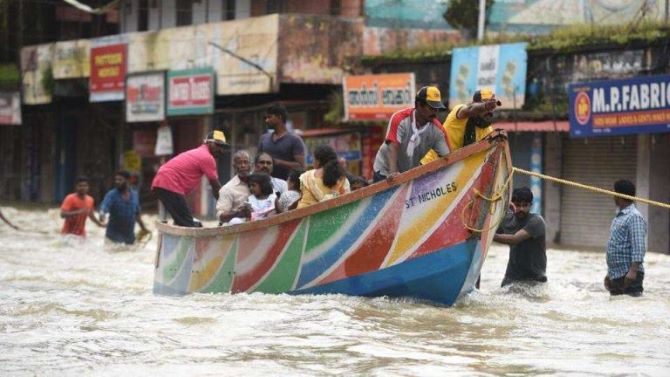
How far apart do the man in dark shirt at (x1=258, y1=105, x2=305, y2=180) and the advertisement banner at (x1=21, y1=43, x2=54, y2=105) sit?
2294 cm

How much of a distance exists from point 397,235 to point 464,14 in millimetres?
17684

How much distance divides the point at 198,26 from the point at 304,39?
11.3 ft

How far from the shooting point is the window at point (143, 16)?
111ft

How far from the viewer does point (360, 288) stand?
37.0ft

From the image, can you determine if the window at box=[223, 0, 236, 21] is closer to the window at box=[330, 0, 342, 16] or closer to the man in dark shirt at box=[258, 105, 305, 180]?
the window at box=[330, 0, 342, 16]

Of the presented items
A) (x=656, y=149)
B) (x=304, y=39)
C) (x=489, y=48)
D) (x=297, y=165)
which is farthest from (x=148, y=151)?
(x=297, y=165)

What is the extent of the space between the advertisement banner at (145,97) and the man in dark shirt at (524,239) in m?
19.7

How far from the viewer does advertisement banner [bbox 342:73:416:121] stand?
977 inches

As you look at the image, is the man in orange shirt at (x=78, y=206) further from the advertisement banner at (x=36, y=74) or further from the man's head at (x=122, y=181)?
the advertisement banner at (x=36, y=74)

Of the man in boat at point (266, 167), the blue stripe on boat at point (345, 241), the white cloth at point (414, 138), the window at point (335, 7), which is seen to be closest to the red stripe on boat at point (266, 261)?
the blue stripe on boat at point (345, 241)

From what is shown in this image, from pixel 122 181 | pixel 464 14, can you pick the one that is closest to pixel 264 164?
pixel 122 181

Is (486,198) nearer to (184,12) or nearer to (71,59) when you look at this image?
(184,12)

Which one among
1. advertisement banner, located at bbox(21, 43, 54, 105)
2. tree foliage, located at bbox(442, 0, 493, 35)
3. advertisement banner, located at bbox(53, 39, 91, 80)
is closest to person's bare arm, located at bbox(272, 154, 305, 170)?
tree foliage, located at bbox(442, 0, 493, 35)

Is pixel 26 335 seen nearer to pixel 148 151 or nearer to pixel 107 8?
pixel 107 8
